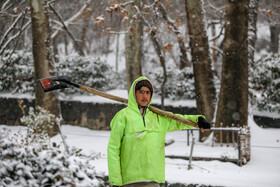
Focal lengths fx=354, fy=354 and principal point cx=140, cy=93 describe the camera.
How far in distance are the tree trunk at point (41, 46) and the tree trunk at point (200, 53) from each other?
426 centimetres

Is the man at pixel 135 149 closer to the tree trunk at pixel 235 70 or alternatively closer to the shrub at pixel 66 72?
the tree trunk at pixel 235 70

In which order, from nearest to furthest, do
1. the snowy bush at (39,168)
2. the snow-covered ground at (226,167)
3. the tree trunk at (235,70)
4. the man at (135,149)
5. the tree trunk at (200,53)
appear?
the snowy bush at (39,168), the man at (135,149), the snow-covered ground at (226,167), the tree trunk at (235,70), the tree trunk at (200,53)

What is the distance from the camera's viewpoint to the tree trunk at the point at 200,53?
9734 millimetres

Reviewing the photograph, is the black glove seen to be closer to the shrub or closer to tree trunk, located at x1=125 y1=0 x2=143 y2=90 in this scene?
tree trunk, located at x1=125 y1=0 x2=143 y2=90

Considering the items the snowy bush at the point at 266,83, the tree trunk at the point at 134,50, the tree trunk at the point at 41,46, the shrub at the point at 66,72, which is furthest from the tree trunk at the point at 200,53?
the shrub at the point at 66,72

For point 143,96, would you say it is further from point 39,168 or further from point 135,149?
point 39,168

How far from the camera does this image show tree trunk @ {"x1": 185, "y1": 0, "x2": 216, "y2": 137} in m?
9.73

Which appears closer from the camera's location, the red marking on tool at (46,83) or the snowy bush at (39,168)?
the snowy bush at (39,168)

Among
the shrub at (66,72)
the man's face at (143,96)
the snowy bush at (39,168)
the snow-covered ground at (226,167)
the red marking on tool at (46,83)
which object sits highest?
the shrub at (66,72)

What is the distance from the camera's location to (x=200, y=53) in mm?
9812

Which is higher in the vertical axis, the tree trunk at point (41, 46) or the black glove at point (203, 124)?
the tree trunk at point (41, 46)

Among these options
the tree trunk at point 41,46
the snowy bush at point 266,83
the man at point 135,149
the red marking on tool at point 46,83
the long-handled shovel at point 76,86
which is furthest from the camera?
the snowy bush at point 266,83

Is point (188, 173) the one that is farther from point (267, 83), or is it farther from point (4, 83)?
point (4, 83)

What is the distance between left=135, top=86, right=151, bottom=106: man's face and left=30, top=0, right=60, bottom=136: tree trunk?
24.9 feet
